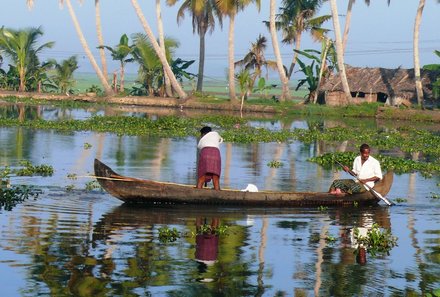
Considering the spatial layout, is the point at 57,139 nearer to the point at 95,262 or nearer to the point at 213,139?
the point at 213,139

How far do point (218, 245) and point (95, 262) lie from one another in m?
1.89

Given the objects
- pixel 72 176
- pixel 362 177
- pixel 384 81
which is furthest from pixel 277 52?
pixel 362 177

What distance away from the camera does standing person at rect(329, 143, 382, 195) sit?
15789 millimetres

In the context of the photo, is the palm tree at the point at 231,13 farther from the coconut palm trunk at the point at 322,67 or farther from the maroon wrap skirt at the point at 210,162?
the maroon wrap skirt at the point at 210,162

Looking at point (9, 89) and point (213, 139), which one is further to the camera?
point (9, 89)

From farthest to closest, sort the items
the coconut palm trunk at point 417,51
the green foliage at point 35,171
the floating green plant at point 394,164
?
the coconut palm trunk at point 417,51 < the floating green plant at point 394,164 < the green foliage at point 35,171

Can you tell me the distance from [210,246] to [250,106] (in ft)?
127

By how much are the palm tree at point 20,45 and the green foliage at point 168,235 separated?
138ft

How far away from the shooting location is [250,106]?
50.1m

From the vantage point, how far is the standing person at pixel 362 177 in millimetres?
15789

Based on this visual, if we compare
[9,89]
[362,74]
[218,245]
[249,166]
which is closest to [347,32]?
[362,74]

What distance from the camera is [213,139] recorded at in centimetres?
1508

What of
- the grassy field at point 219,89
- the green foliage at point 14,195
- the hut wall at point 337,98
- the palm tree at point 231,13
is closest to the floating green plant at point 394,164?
the green foliage at point 14,195

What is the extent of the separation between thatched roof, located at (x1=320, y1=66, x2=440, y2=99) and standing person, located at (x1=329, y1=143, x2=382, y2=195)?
115ft
